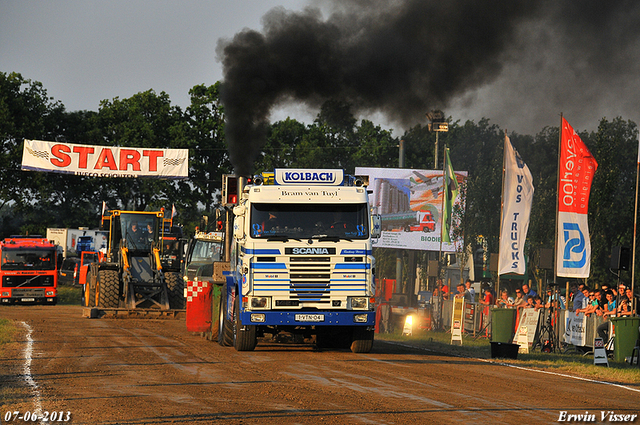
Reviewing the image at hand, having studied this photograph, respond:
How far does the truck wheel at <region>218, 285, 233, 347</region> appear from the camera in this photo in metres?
17.7

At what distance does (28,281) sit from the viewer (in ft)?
127

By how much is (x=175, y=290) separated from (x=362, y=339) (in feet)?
42.2

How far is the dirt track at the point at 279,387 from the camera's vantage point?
9484mm

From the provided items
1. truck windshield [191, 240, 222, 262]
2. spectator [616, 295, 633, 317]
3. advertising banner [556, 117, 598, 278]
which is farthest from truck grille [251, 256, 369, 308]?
truck windshield [191, 240, 222, 262]

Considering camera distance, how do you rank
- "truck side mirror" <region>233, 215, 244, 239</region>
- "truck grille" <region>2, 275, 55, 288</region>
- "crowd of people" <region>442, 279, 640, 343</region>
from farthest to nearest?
"truck grille" <region>2, 275, 55, 288</region> < "crowd of people" <region>442, 279, 640, 343</region> < "truck side mirror" <region>233, 215, 244, 239</region>

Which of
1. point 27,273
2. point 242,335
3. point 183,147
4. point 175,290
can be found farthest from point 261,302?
point 183,147

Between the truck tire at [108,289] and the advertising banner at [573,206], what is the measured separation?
48.8 feet

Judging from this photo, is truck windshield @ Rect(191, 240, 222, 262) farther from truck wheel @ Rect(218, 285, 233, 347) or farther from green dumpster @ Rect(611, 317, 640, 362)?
green dumpster @ Rect(611, 317, 640, 362)

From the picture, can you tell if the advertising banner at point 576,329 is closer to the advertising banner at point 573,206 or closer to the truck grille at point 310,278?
the advertising banner at point 573,206

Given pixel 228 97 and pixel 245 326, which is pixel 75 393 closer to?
pixel 245 326

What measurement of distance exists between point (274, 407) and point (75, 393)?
2863 millimetres

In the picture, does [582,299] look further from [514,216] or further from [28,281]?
[28,281]

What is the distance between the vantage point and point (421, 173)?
151ft

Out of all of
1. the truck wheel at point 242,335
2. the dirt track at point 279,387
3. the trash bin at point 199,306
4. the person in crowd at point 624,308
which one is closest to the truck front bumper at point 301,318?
the truck wheel at point 242,335
